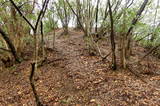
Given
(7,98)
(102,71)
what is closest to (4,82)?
(7,98)

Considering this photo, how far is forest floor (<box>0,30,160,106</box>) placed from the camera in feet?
13.8

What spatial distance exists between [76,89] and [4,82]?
3.61 meters

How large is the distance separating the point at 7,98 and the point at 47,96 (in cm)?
154

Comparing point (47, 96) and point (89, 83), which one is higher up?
point (89, 83)

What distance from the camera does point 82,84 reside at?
5.07 meters

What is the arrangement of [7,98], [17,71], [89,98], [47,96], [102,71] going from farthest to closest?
[17,71]
[102,71]
[7,98]
[47,96]
[89,98]

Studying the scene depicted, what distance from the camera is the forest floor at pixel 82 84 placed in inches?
166

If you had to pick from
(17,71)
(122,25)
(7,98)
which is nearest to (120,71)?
(122,25)

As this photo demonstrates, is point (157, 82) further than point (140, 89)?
Yes

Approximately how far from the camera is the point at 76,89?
16.2ft

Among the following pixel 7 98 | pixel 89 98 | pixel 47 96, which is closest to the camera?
pixel 89 98

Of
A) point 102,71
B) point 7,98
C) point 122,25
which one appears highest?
point 122,25

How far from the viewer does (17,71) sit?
7.31m

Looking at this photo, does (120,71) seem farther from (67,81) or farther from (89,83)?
(67,81)
